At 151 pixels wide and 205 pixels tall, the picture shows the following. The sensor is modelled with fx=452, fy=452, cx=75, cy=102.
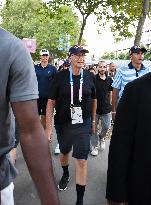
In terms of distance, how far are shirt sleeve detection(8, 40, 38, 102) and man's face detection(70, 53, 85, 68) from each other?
364cm

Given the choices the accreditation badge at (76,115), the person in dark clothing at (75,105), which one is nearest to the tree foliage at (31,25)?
the person in dark clothing at (75,105)

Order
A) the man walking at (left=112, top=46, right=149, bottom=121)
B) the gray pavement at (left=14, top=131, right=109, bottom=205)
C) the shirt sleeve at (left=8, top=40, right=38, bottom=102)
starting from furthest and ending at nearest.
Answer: the man walking at (left=112, top=46, right=149, bottom=121) < the gray pavement at (left=14, top=131, right=109, bottom=205) < the shirt sleeve at (left=8, top=40, right=38, bottom=102)

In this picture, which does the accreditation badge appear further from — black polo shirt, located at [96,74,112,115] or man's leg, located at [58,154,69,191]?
black polo shirt, located at [96,74,112,115]

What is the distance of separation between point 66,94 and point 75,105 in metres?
0.17

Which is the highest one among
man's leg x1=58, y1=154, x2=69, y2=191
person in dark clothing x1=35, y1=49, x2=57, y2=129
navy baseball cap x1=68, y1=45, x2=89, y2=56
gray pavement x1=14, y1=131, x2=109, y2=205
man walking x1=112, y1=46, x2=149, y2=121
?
navy baseball cap x1=68, y1=45, x2=89, y2=56

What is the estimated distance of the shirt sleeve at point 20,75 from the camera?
1.76 m

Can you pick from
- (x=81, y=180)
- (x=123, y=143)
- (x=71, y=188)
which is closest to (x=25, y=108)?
(x=123, y=143)

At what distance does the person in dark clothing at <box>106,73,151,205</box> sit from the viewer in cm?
231

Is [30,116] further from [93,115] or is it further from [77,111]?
[93,115]

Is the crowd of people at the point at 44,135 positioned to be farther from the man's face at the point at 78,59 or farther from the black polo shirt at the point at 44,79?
the black polo shirt at the point at 44,79

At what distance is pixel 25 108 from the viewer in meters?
1.81

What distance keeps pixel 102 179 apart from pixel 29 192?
1251 mm

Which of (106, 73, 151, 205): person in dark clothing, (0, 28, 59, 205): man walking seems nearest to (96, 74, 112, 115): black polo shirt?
(106, 73, 151, 205): person in dark clothing

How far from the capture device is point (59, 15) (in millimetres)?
18984
